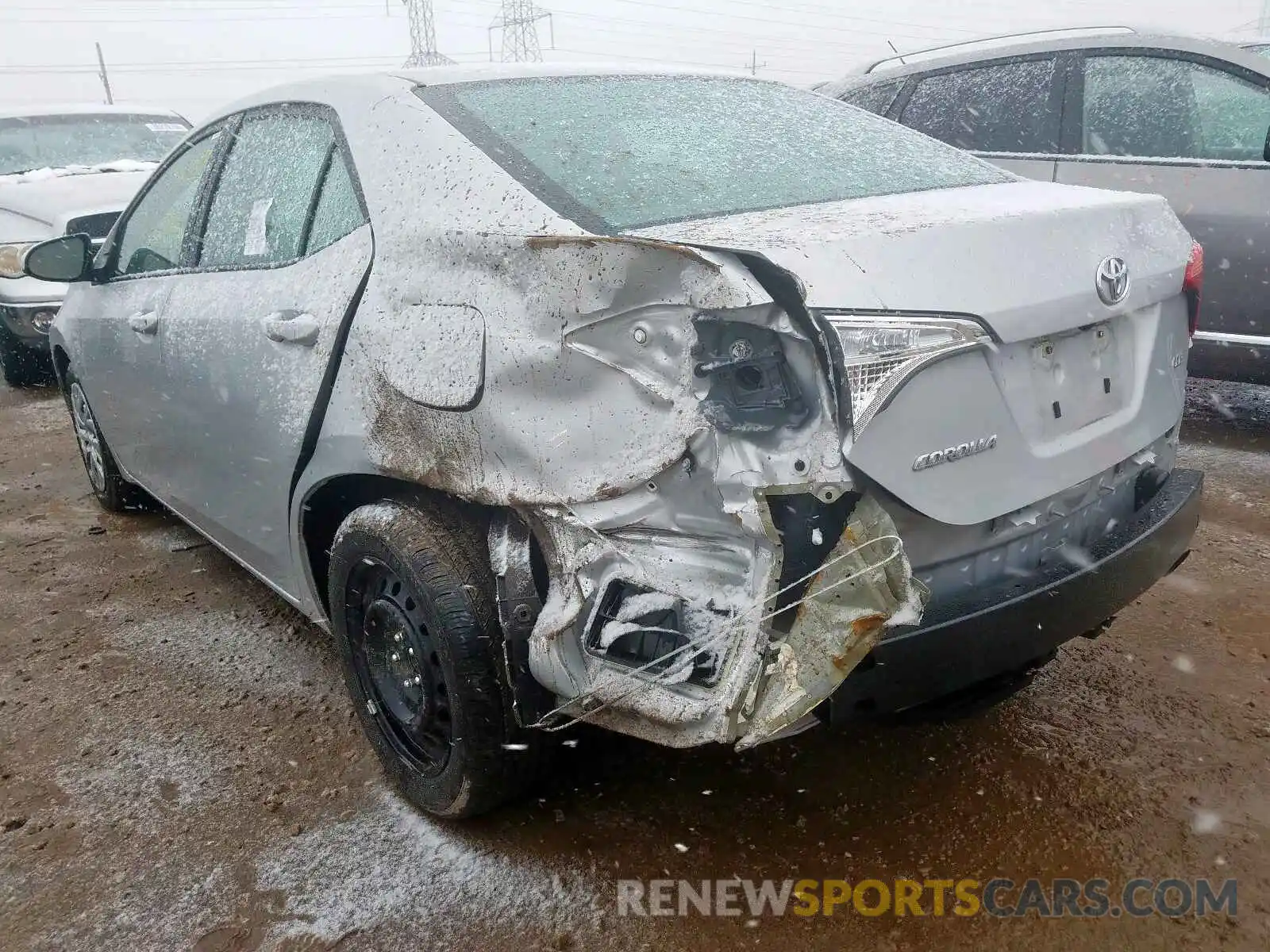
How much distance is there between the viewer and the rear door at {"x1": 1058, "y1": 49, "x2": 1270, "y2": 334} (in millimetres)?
4238

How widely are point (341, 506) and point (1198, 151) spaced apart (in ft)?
13.3

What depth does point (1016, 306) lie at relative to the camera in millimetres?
1715

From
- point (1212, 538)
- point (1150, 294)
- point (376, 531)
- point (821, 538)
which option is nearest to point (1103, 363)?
point (1150, 294)

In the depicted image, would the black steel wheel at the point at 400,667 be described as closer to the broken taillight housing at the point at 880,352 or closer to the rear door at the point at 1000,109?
the broken taillight housing at the point at 880,352

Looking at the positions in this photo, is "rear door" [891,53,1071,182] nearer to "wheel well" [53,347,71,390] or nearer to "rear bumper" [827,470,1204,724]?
"rear bumper" [827,470,1204,724]

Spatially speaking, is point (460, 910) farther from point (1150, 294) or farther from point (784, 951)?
point (1150, 294)

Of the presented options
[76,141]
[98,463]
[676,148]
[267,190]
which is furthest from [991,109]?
[76,141]

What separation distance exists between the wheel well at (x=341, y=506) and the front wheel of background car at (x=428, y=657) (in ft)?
0.11

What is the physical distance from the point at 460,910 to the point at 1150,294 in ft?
6.11

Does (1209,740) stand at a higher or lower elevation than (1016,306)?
lower

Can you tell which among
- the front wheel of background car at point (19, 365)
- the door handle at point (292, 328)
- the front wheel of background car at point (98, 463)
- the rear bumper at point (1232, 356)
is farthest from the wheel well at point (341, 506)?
the front wheel of background car at point (19, 365)

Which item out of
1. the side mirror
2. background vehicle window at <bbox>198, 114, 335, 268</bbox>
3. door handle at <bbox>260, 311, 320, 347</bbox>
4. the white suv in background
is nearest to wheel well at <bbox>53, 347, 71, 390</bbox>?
the side mirror

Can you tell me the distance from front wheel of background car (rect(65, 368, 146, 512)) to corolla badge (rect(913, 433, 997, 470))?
367 cm

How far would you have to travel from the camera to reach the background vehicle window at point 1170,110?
4285 millimetres
